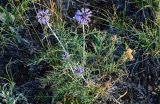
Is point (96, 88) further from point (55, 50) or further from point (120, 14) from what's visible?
point (120, 14)

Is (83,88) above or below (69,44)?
below

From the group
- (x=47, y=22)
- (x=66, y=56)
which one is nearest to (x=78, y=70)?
(x=66, y=56)

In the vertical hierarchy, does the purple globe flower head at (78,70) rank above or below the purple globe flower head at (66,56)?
below

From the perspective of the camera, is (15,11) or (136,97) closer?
(136,97)

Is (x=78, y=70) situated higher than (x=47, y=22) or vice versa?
(x=47, y=22)

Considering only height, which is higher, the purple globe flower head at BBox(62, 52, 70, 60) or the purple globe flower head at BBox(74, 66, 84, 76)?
the purple globe flower head at BBox(62, 52, 70, 60)

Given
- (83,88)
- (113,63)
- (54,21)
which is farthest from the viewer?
(54,21)

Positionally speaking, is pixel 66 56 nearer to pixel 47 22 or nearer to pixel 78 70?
pixel 78 70

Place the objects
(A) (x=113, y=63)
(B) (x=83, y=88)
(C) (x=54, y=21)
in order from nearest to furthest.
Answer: (B) (x=83, y=88) < (A) (x=113, y=63) < (C) (x=54, y=21)

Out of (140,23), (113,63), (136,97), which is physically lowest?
(136,97)

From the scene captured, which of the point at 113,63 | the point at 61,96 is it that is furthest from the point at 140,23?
the point at 61,96

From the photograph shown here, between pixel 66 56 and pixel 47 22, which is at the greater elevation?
pixel 47 22
